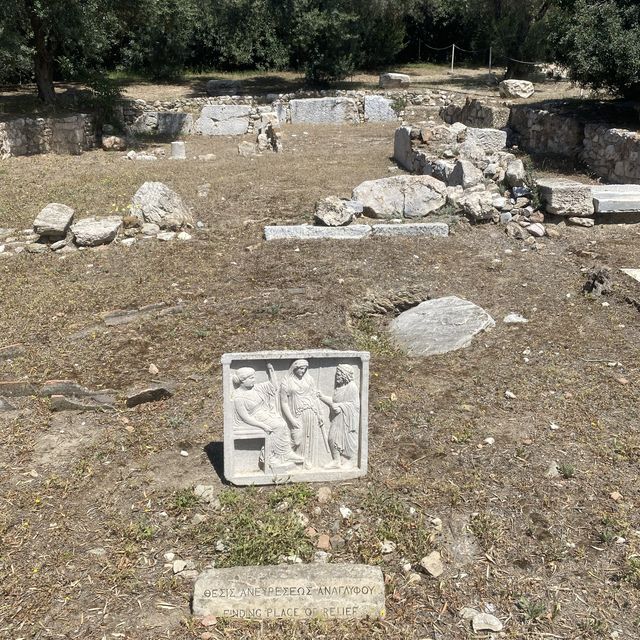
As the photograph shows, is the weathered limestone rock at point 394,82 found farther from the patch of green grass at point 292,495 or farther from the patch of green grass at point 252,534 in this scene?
the patch of green grass at point 252,534

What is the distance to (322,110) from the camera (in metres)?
24.3

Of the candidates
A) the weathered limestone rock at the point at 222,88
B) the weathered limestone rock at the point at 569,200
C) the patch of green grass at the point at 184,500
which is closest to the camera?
the patch of green grass at the point at 184,500

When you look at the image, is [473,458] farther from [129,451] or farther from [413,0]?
[413,0]

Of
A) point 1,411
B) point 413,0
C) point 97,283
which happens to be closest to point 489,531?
point 1,411

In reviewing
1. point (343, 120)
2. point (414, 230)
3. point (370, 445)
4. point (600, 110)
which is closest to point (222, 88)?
point (343, 120)

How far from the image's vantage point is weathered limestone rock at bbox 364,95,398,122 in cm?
2464

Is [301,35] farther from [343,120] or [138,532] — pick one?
[138,532]

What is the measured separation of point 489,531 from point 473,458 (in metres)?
0.83

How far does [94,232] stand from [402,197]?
5.16 metres

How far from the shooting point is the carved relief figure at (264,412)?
480 centimetres

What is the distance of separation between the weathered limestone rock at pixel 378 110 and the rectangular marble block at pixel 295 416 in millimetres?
21343

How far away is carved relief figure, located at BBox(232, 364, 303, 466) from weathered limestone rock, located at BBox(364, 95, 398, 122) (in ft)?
70.4

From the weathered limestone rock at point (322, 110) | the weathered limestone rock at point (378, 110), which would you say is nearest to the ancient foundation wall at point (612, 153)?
the weathered limestone rock at point (378, 110)

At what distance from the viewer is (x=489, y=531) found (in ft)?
14.5
